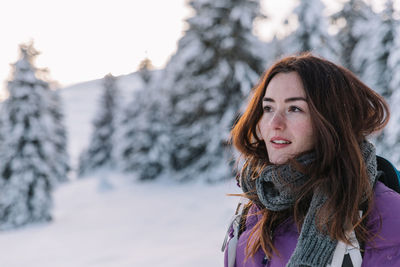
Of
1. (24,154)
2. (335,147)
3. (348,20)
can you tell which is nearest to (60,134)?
(24,154)

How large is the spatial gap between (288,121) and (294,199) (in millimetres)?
387

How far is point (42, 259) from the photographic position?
10.3 metres

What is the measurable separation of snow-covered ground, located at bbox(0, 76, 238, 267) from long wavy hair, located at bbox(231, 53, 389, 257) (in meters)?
4.74

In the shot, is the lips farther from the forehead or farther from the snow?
the snow

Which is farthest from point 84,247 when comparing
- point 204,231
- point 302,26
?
point 302,26

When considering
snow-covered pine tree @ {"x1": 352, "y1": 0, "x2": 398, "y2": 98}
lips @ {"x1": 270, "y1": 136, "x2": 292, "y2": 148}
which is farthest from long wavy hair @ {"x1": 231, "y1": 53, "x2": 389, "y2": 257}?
snow-covered pine tree @ {"x1": 352, "y1": 0, "x2": 398, "y2": 98}

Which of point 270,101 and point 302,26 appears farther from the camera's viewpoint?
point 302,26

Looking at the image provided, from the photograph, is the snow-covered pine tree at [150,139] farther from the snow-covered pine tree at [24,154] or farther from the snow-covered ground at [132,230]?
the snow-covered pine tree at [24,154]

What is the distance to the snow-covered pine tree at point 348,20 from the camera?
77.7 feet

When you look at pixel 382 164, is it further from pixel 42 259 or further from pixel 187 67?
pixel 187 67

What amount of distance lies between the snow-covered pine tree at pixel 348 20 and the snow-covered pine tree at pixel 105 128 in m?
24.3

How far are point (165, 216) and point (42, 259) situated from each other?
572 centimetres

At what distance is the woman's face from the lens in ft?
5.92

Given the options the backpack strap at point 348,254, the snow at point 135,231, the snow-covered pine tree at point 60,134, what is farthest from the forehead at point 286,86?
the snow-covered pine tree at point 60,134
